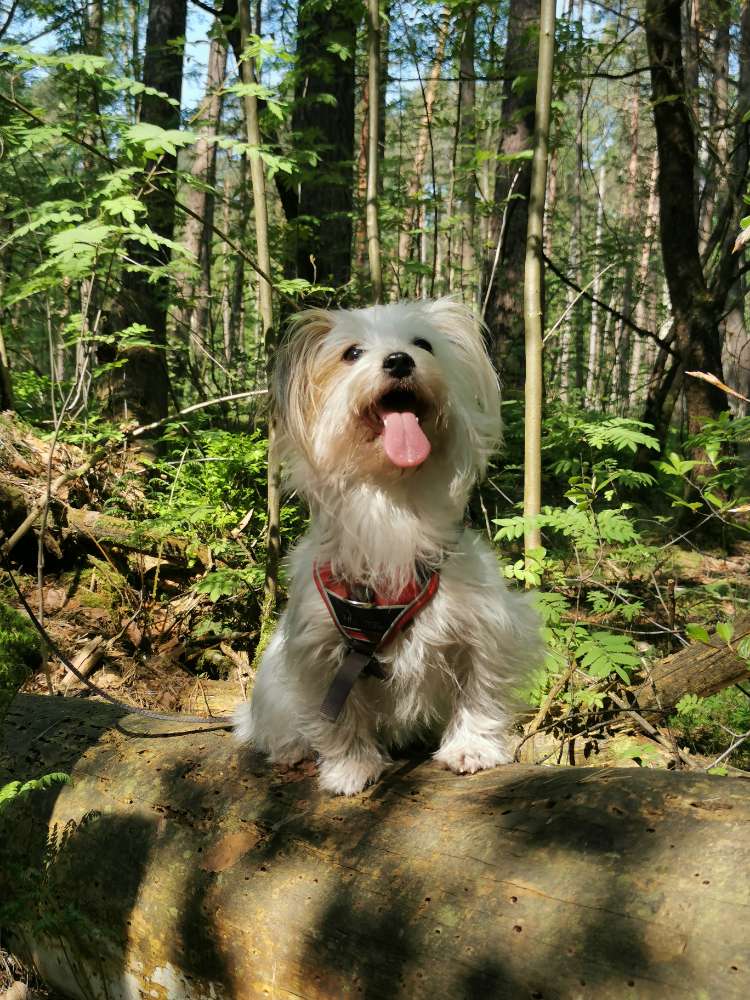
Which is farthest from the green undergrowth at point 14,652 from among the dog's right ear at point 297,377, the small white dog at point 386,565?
the dog's right ear at point 297,377

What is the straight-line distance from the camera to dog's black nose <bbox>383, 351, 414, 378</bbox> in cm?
253

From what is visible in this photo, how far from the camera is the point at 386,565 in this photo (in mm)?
2629

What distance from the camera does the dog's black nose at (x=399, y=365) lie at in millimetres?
2525

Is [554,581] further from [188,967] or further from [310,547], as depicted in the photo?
[188,967]

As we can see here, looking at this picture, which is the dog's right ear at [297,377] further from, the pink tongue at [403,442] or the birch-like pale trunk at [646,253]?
the birch-like pale trunk at [646,253]

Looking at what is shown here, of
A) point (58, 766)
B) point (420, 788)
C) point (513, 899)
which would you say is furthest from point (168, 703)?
point (513, 899)

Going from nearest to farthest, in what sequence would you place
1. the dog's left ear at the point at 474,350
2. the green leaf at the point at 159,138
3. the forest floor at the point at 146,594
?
the dog's left ear at the point at 474,350, the green leaf at the point at 159,138, the forest floor at the point at 146,594

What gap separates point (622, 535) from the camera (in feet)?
12.1

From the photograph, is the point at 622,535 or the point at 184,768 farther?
the point at 622,535

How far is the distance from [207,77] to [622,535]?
17023mm

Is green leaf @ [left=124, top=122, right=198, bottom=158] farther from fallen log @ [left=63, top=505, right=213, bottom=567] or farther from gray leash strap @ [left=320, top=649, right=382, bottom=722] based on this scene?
fallen log @ [left=63, top=505, right=213, bottom=567]

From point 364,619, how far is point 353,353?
98 cm

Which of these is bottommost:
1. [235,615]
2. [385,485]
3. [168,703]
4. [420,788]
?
[168,703]

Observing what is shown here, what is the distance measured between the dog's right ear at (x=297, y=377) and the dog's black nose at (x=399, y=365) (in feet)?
1.30
